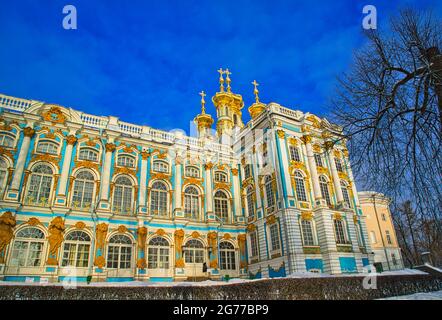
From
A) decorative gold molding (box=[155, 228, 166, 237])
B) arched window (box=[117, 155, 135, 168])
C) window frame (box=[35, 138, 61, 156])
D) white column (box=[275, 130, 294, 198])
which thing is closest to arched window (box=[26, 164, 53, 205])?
window frame (box=[35, 138, 61, 156])

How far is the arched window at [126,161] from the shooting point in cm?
2231

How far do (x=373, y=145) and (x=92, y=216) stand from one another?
17504mm

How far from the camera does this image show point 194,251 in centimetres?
2209

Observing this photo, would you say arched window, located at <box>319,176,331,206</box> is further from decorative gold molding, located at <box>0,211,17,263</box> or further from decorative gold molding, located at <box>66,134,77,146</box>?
decorative gold molding, located at <box>0,211,17,263</box>

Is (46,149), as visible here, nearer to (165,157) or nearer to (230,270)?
(165,157)

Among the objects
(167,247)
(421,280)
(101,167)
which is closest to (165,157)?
(101,167)

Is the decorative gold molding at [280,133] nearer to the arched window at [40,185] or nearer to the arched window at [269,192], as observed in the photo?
the arched window at [269,192]

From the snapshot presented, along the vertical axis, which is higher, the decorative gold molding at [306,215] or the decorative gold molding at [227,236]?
the decorative gold molding at [306,215]

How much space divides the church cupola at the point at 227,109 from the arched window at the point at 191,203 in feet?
40.7

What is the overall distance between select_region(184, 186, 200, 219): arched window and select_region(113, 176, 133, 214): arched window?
4134 mm

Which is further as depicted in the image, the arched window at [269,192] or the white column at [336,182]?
the white column at [336,182]

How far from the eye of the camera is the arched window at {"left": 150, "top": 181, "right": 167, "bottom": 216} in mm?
22250

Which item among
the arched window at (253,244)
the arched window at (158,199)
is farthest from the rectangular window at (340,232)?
the arched window at (158,199)

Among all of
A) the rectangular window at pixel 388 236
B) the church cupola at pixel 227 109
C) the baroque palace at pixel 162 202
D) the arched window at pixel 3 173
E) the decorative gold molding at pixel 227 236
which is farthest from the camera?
the church cupola at pixel 227 109
